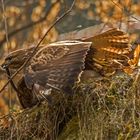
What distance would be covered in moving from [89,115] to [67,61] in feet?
0.91

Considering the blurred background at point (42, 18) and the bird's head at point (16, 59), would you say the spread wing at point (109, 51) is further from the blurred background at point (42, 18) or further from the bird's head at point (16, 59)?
the blurred background at point (42, 18)

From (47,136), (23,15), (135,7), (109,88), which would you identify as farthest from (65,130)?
(23,15)

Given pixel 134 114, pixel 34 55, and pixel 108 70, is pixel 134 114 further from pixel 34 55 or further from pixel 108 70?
pixel 34 55

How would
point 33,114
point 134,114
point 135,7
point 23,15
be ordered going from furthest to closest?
point 23,15 → point 135,7 → point 33,114 → point 134,114

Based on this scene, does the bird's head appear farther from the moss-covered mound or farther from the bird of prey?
the moss-covered mound

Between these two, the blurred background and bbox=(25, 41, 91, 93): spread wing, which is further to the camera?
the blurred background

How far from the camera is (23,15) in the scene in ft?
32.8

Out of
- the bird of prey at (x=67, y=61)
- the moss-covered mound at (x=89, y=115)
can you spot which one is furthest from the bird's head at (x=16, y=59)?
the moss-covered mound at (x=89, y=115)

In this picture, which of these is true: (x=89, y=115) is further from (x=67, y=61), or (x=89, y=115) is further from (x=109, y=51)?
(x=109, y=51)

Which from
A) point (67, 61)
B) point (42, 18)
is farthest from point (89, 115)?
point (42, 18)

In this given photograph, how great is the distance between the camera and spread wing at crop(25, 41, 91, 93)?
240 centimetres

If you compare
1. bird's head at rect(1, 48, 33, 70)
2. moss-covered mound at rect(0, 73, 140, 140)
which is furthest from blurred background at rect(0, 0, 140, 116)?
moss-covered mound at rect(0, 73, 140, 140)

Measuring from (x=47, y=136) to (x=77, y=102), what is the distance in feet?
0.73

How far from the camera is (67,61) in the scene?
249cm
